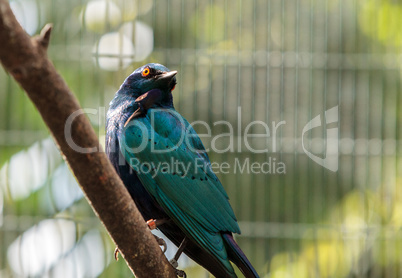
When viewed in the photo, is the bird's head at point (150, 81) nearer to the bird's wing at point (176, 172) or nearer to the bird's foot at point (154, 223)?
the bird's wing at point (176, 172)

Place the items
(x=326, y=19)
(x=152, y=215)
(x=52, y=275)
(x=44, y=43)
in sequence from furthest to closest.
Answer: (x=326, y=19)
(x=52, y=275)
(x=152, y=215)
(x=44, y=43)

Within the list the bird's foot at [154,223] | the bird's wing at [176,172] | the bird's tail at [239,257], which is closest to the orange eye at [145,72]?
the bird's wing at [176,172]

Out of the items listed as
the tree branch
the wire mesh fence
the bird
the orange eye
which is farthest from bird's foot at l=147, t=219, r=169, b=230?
the wire mesh fence

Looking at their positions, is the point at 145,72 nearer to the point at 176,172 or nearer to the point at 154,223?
the point at 176,172

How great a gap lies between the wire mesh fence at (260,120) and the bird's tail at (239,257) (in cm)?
167

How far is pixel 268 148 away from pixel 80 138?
2.80m

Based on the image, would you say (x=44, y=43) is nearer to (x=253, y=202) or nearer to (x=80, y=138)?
(x=80, y=138)

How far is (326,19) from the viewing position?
4.42 meters

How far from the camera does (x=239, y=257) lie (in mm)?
2463

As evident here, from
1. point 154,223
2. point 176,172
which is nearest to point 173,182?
point 176,172

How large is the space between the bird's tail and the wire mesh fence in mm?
1666

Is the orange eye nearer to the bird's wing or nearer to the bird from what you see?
the bird

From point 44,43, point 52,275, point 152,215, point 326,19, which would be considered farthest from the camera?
Answer: point 326,19

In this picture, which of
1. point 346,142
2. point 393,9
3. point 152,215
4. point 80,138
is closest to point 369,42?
point 393,9
